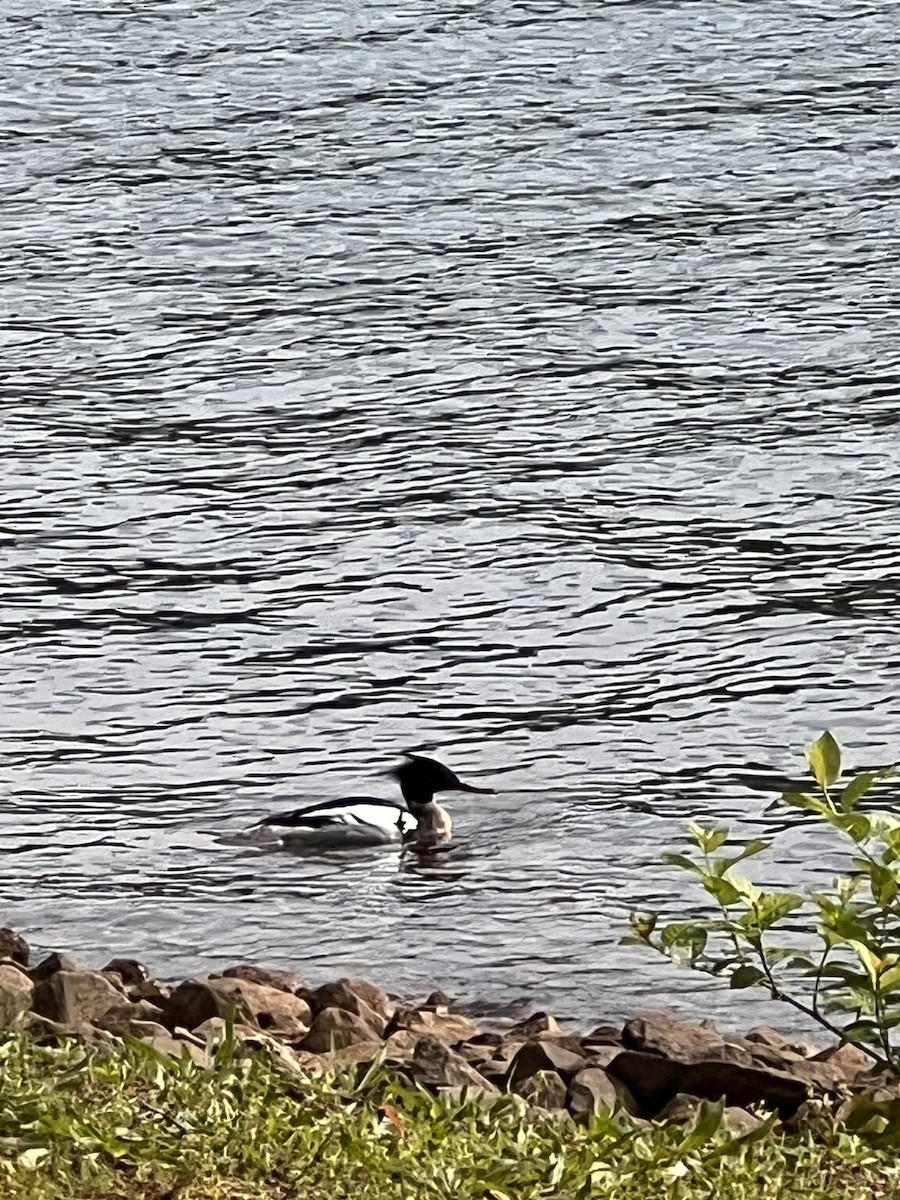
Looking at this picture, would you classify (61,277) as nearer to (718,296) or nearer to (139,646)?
(718,296)

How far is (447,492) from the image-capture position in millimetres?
15531

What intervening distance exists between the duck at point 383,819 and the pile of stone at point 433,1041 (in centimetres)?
154

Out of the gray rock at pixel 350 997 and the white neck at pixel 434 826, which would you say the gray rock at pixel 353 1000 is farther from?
the white neck at pixel 434 826

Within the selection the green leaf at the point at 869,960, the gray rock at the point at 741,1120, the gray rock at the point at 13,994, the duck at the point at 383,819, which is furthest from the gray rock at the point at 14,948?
the green leaf at the point at 869,960

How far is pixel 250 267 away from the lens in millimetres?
20688

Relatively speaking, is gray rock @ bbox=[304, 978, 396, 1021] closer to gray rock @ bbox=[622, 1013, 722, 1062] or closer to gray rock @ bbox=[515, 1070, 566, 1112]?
gray rock @ bbox=[622, 1013, 722, 1062]

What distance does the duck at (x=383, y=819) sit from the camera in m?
11.2

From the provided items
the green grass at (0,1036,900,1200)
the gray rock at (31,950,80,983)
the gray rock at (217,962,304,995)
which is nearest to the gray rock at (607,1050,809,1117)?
the green grass at (0,1036,900,1200)

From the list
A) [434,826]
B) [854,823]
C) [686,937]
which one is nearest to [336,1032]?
[686,937]

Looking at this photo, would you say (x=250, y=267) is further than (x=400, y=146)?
No

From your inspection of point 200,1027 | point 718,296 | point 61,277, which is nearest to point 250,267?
point 61,277

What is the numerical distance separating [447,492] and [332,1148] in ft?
31.7

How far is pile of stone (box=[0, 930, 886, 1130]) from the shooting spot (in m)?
7.25

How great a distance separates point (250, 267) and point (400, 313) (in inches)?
83.3
